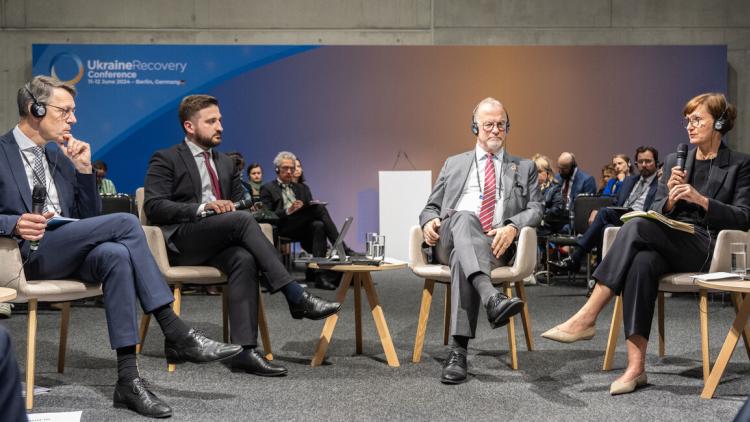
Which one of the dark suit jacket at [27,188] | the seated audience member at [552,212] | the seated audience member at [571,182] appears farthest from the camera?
the seated audience member at [571,182]

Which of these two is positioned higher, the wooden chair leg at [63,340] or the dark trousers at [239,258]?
the dark trousers at [239,258]

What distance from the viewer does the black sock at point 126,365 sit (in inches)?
111

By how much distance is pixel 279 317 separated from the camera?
17.1ft

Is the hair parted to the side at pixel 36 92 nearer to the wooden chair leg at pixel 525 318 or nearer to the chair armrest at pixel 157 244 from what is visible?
the chair armrest at pixel 157 244

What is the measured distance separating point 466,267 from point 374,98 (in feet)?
24.7

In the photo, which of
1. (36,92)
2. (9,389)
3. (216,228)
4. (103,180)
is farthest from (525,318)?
(103,180)

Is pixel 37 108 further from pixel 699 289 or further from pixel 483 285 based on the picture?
pixel 699 289

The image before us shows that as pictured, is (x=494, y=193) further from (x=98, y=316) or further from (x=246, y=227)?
(x=98, y=316)

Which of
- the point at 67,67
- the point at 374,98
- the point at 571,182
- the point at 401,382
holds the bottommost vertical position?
the point at 401,382

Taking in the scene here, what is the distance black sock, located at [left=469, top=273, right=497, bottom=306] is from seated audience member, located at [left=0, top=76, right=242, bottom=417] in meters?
0.99

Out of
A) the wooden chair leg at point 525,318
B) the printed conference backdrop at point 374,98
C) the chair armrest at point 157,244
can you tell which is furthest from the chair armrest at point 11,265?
the printed conference backdrop at point 374,98

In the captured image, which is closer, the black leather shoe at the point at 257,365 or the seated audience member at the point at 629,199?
the black leather shoe at the point at 257,365

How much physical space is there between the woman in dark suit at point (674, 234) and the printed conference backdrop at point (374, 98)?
22.8ft

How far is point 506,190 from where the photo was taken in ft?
12.6
